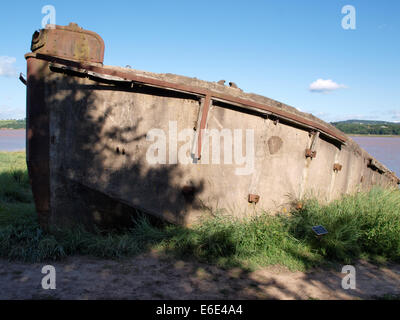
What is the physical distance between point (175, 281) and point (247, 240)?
1257 mm

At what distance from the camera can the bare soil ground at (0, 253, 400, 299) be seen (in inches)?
133

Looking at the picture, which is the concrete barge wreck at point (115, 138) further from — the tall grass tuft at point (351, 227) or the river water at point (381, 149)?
the river water at point (381, 149)

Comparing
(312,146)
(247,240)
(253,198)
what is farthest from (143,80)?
(312,146)

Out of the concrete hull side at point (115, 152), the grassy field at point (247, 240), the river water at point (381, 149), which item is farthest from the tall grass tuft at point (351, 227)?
the river water at point (381, 149)

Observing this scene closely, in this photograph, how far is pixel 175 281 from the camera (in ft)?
12.0

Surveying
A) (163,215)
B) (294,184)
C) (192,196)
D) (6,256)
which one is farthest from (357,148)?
(6,256)

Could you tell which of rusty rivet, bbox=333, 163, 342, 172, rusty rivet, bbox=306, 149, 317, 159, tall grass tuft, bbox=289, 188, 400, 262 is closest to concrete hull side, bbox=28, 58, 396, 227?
rusty rivet, bbox=306, 149, 317, 159

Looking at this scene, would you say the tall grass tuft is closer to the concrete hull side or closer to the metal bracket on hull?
the metal bracket on hull

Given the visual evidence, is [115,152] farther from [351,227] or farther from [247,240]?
[351,227]

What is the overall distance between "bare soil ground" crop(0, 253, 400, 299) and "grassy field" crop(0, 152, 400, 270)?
19cm

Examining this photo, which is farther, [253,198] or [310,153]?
[310,153]

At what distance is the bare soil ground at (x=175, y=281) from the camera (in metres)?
3.38

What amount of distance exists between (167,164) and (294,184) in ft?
6.87
